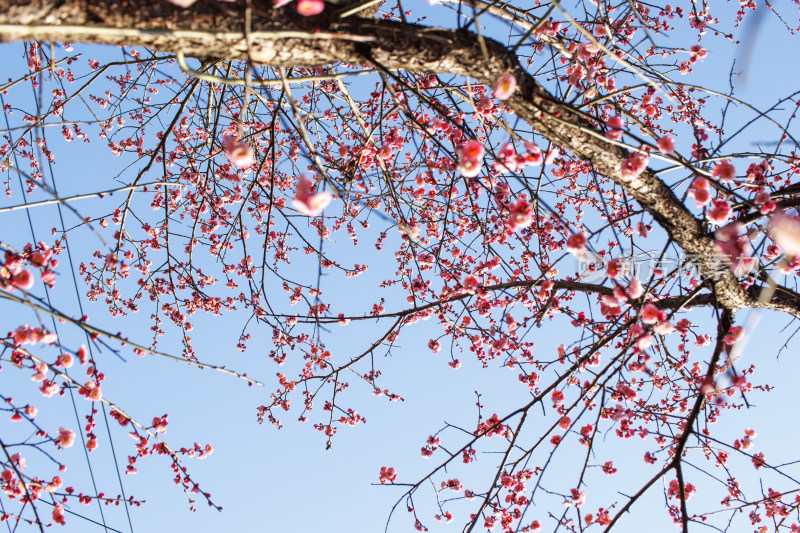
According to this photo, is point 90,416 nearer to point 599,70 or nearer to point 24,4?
point 24,4

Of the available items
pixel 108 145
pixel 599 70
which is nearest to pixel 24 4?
pixel 599 70

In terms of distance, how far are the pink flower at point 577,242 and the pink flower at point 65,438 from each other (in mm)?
2810

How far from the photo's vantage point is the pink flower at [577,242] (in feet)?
6.53

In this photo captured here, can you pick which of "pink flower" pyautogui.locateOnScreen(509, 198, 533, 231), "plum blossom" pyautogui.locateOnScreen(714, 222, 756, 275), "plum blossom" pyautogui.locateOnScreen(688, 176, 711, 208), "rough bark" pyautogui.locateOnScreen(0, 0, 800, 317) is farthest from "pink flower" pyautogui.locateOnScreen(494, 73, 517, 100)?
"plum blossom" pyautogui.locateOnScreen(714, 222, 756, 275)

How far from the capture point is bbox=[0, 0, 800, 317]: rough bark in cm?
134

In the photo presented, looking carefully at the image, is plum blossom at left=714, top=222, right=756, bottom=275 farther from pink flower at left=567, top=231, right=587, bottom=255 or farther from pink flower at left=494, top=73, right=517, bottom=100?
pink flower at left=494, top=73, right=517, bottom=100

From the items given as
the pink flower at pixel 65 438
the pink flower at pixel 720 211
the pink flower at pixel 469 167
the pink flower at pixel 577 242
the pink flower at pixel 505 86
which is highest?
the pink flower at pixel 505 86

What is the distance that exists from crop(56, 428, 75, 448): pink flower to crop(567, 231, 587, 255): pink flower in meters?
2.81

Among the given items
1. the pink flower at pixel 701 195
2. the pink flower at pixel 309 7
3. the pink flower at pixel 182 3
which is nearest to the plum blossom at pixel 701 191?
the pink flower at pixel 701 195

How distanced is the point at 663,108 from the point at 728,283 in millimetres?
2638

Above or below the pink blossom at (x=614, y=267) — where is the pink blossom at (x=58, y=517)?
below

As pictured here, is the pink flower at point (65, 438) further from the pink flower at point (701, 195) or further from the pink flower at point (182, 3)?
the pink flower at point (701, 195)

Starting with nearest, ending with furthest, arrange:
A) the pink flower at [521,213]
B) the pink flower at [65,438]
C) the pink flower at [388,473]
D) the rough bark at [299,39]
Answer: the rough bark at [299,39] < the pink flower at [521,213] < the pink flower at [65,438] < the pink flower at [388,473]

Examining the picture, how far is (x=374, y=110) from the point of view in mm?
3812
